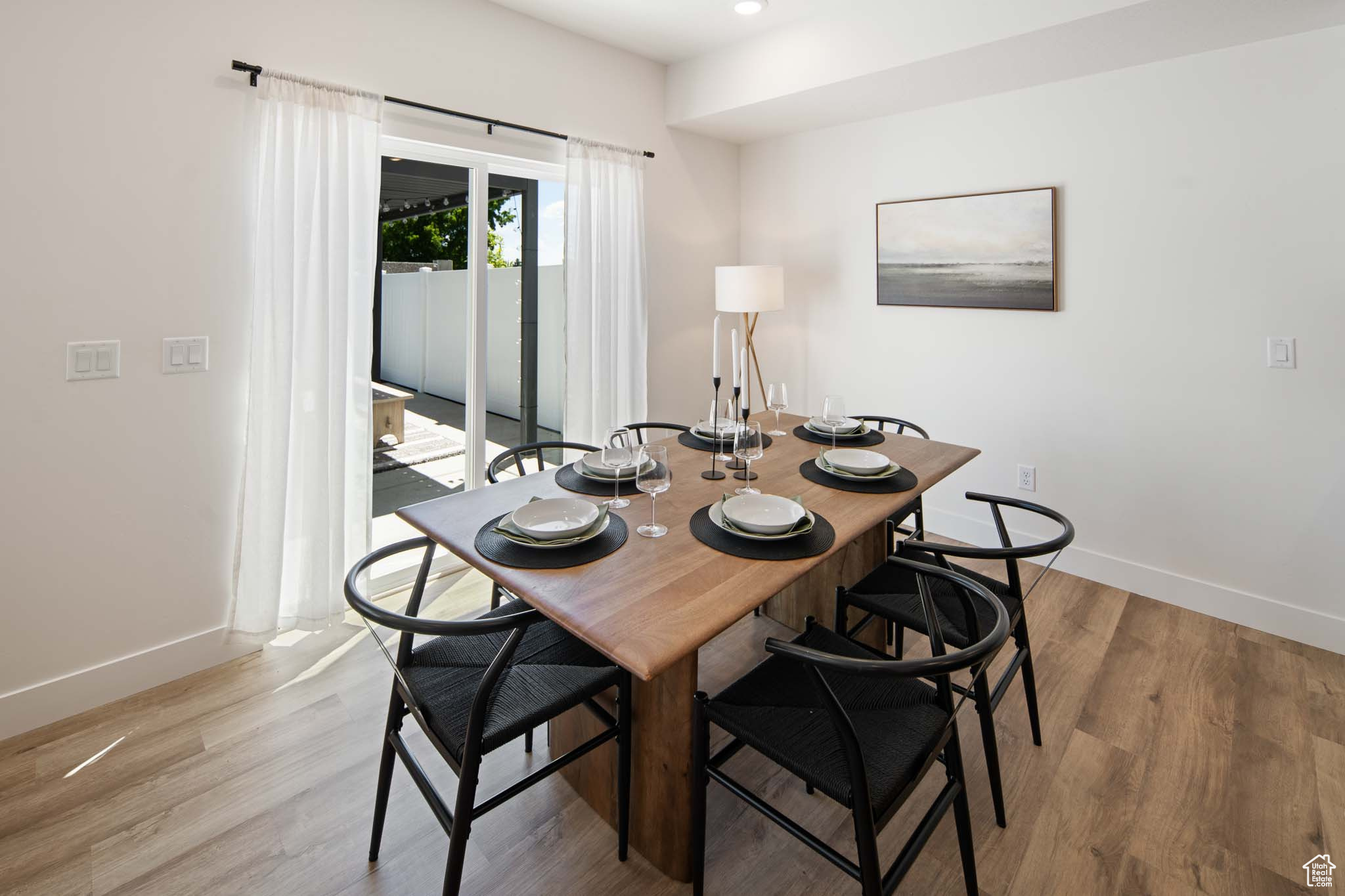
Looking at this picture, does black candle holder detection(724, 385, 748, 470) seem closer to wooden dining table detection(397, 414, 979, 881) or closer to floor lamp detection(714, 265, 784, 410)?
wooden dining table detection(397, 414, 979, 881)

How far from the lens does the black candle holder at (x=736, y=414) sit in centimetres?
206

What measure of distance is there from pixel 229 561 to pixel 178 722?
573mm

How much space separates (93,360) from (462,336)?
4.55ft

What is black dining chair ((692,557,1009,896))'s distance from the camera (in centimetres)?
118

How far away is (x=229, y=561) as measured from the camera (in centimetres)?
242

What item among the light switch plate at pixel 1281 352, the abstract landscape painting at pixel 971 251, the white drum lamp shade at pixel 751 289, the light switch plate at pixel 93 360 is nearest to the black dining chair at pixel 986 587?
the light switch plate at pixel 1281 352

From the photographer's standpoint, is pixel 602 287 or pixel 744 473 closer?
pixel 744 473

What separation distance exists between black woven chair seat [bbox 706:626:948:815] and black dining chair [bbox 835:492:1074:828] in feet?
0.65

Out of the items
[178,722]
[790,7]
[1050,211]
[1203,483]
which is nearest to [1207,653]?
[1203,483]

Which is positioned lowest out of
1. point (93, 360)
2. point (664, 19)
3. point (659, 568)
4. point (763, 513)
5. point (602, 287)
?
point (659, 568)

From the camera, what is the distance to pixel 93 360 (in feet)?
6.79

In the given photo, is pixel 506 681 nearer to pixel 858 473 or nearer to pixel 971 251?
pixel 858 473

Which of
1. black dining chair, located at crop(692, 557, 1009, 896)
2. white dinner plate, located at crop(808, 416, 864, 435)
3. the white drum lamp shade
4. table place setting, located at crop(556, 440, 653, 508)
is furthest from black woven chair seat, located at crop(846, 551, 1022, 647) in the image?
the white drum lamp shade

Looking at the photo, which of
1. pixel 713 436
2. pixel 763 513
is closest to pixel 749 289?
pixel 713 436
